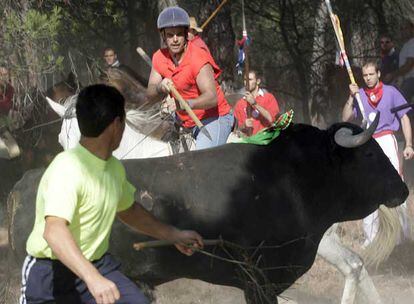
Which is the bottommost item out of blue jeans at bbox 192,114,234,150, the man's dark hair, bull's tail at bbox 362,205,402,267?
bull's tail at bbox 362,205,402,267

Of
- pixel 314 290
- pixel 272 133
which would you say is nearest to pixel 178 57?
pixel 272 133

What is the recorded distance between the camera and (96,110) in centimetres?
436

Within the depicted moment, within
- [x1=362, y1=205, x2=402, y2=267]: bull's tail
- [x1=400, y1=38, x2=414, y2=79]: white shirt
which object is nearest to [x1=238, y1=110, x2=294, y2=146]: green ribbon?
[x1=362, y1=205, x2=402, y2=267]: bull's tail

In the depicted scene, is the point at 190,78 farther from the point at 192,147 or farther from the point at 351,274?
the point at 351,274

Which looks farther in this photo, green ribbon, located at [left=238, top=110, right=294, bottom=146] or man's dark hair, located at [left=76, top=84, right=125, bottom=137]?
green ribbon, located at [left=238, top=110, right=294, bottom=146]

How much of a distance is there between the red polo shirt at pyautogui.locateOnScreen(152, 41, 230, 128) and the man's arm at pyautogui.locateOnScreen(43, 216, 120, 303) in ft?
10.3

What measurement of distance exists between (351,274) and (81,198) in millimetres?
3824

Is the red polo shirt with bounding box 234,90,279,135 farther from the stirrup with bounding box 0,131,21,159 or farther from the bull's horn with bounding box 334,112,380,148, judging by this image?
the bull's horn with bounding box 334,112,380,148

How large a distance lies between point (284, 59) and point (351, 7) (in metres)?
2.24

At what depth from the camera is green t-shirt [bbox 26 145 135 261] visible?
416 centimetres

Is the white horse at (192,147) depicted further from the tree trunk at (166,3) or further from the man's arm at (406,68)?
the man's arm at (406,68)

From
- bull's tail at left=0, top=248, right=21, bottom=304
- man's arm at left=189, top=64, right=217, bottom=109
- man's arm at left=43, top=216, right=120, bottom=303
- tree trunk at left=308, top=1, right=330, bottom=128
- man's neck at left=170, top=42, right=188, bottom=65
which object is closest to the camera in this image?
man's arm at left=43, top=216, right=120, bottom=303

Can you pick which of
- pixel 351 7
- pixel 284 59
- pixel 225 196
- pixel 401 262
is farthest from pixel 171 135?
pixel 284 59

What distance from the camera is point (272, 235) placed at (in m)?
6.27
